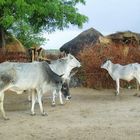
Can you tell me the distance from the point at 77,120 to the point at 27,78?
1865 mm

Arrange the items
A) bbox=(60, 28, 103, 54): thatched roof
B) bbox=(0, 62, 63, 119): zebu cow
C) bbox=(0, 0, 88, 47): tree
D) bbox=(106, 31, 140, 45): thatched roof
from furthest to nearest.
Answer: bbox=(60, 28, 103, 54): thatched roof → bbox=(106, 31, 140, 45): thatched roof → bbox=(0, 0, 88, 47): tree → bbox=(0, 62, 63, 119): zebu cow

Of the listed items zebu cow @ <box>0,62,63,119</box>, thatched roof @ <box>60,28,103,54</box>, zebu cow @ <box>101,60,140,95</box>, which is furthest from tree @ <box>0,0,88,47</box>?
zebu cow @ <box>0,62,63,119</box>

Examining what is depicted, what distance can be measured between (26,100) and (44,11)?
8.39 m

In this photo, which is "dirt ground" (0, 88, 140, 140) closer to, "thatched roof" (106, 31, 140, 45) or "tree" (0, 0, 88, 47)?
"tree" (0, 0, 88, 47)

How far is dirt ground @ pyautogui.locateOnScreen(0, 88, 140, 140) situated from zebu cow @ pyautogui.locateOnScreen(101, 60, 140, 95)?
1262mm

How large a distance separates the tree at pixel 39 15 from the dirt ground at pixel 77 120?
649 cm

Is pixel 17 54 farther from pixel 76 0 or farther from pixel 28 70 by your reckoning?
pixel 28 70

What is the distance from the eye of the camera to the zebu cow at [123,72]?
65.9 ft

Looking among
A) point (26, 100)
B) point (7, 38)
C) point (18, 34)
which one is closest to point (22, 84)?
point (26, 100)

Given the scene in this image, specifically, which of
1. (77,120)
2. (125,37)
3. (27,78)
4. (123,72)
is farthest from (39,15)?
(77,120)

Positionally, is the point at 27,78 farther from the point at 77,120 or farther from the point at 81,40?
the point at 81,40

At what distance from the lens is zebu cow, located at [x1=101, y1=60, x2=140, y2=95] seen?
20.1 meters

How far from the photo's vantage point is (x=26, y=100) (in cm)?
1814

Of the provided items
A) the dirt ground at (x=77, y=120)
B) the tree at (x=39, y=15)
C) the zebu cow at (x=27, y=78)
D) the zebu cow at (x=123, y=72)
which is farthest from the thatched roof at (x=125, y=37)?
the zebu cow at (x=27, y=78)
